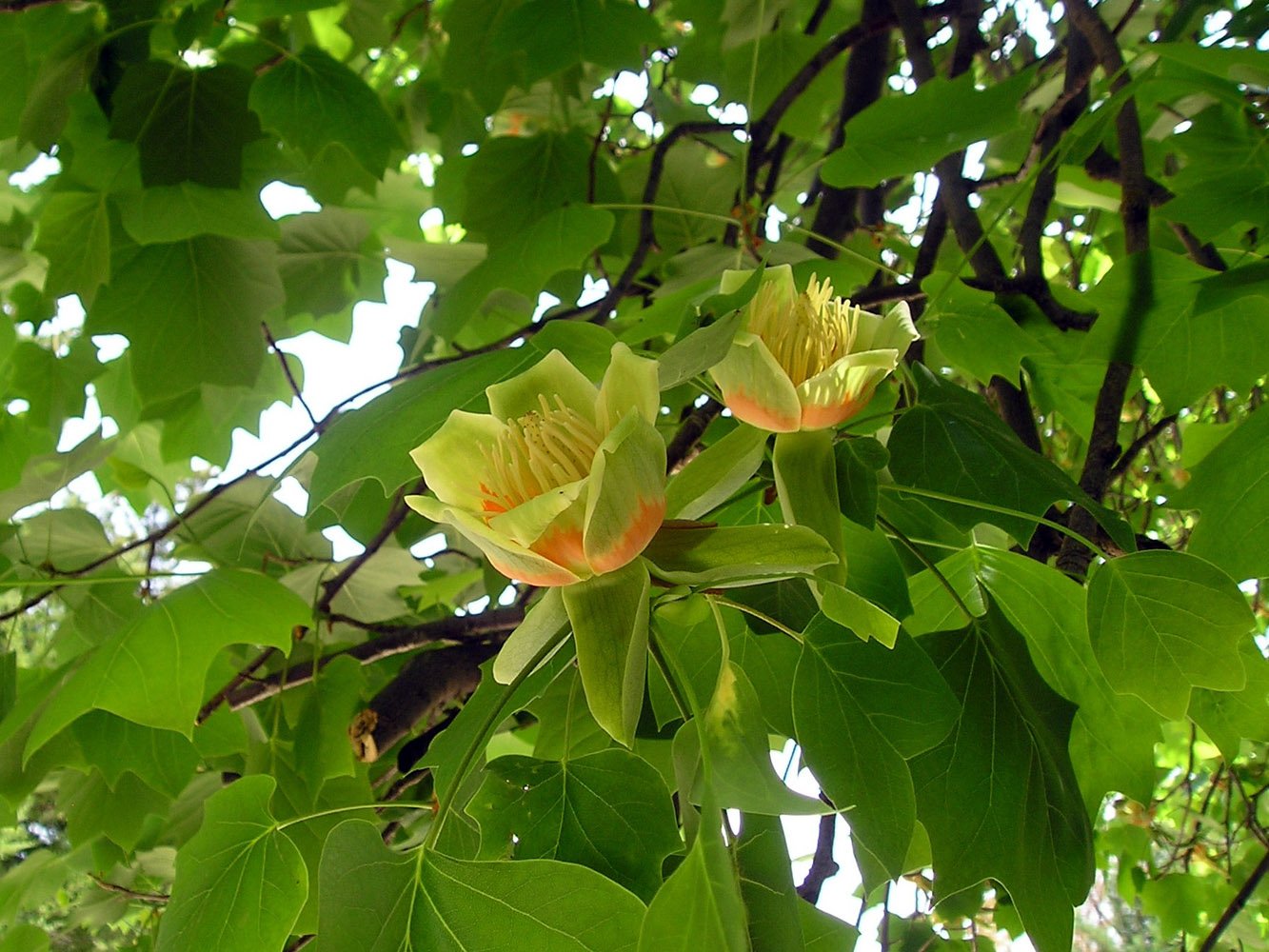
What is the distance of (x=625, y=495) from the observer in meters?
0.40

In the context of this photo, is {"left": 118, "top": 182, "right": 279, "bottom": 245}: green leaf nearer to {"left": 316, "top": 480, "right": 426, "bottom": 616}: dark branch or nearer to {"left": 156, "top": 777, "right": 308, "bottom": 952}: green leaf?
{"left": 316, "top": 480, "right": 426, "bottom": 616}: dark branch

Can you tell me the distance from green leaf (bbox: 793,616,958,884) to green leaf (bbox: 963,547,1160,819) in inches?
6.5

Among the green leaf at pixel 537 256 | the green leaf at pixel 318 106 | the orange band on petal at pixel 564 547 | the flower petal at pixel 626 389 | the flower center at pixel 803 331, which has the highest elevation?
the green leaf at pixel 318 106

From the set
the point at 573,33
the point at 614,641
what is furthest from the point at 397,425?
the point at 573,33

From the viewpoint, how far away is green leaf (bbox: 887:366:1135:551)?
56 cm

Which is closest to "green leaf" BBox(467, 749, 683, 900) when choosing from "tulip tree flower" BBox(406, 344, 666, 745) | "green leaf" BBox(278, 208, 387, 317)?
"tulip tree flower" BBox(406, 344, 666, 745)

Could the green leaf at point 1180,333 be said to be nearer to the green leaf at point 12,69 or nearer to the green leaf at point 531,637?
the green leaf at point 531,637

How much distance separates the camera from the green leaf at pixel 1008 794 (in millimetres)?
520

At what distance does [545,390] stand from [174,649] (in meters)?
0.48

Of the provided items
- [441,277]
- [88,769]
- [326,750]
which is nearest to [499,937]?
[326,750]

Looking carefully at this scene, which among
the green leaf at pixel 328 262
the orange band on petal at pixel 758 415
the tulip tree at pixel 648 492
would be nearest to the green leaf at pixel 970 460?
the tulip tree at pixel 648 492

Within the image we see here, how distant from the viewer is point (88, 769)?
94 centimetres

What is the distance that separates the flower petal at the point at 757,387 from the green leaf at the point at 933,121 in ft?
1.35

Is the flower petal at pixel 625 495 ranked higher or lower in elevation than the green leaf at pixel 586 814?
higher
